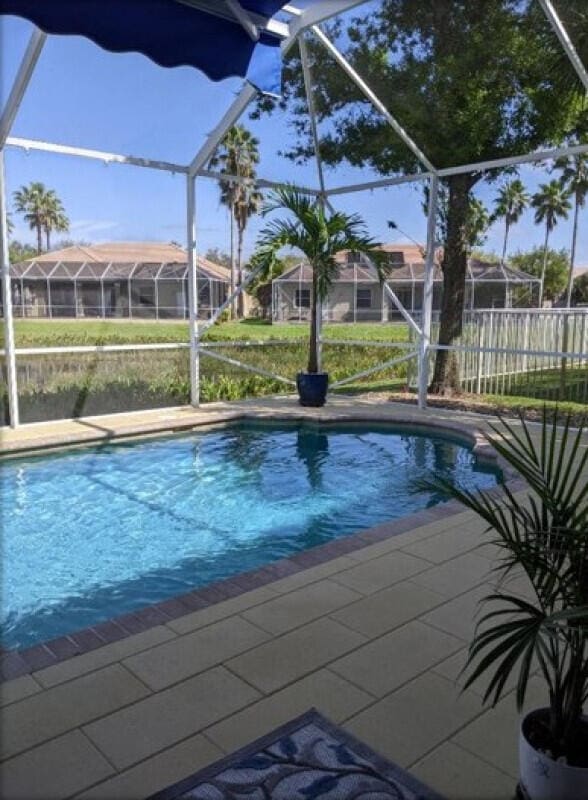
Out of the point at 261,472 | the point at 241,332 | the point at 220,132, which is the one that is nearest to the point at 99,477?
the point at 261,472

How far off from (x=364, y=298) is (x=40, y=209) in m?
5.44

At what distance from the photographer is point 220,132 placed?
7500 millimetres

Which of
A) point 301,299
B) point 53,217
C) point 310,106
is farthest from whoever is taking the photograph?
point 301,299

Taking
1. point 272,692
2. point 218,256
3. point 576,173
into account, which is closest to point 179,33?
point 272,692

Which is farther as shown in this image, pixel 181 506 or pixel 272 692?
pixel 181 506

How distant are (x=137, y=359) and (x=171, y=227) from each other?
74.6 inches

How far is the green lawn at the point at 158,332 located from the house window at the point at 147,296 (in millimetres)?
269


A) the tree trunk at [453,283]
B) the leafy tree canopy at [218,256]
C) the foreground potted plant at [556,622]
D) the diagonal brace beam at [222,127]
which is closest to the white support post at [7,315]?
the diagonal brace beam at [222,127]

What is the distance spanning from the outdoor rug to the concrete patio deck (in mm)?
57

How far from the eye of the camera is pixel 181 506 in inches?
213

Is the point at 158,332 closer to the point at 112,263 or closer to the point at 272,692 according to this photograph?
the point at 112,263

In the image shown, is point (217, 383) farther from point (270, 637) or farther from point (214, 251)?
point (270, 637)

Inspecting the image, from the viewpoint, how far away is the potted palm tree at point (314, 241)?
28.3 feet

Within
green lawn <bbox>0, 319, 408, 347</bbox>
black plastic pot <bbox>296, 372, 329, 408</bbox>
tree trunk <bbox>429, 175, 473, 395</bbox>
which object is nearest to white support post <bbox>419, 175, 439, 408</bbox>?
tree trunk <bbox>429, 175, 473, 395</bbox>
